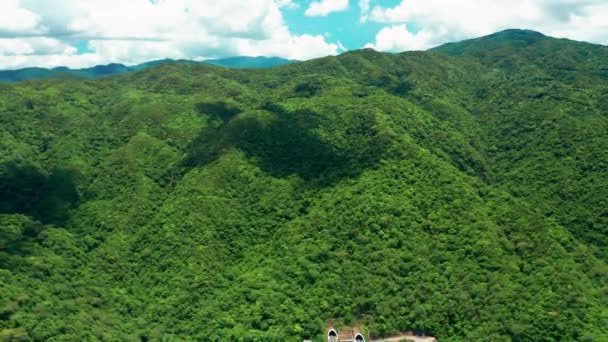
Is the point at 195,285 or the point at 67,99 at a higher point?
the point at 67,99

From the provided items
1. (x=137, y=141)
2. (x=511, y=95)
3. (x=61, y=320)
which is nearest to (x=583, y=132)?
(x=511, y=95)

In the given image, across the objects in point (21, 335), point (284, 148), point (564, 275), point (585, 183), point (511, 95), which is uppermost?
point (511, 95)

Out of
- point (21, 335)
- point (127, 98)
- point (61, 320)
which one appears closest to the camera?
point (21, 335)

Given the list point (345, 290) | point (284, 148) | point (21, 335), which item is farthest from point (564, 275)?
point (21, 335)

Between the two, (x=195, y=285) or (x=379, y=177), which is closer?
(x=195, y=285)

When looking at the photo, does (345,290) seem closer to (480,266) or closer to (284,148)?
(480,266)

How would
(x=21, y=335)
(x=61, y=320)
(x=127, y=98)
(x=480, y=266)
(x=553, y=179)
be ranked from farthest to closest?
(x=127, y=98) → (x=553, y=179) → (x=480, y=266) → (x=61, y=320) → (x=21, y=335)

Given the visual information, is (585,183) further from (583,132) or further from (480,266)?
(480,266)
